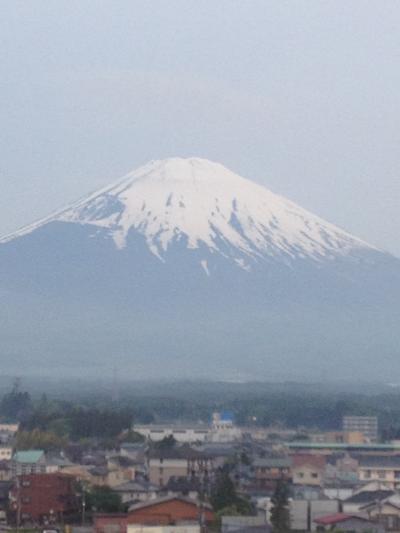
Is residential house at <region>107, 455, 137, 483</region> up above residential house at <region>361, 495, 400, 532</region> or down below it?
above

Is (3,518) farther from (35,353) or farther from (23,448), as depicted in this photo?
(35,353)

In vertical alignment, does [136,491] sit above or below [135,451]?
below

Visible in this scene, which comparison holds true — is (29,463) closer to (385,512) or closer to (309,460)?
(309,460)

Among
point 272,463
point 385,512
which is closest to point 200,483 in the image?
point 272,463

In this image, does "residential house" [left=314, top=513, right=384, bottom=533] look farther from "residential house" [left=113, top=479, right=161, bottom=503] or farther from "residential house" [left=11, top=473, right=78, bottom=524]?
"residential house" [left=113, top=479, right=161, bottom=503]

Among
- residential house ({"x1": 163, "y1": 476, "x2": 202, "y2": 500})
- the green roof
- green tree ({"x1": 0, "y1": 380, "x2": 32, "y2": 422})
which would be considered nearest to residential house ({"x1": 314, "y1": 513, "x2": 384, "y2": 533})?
residential house ({"x1": 163, "y1": 476, "x2": 202, "y2": 500})

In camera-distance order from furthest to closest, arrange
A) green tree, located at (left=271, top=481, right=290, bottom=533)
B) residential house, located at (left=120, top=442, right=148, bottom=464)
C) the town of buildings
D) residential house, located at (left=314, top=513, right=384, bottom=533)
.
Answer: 1. residential house, located at (left=120, top=442, right=148, bottom=464)
2. the town of buildings
3. residential house, located at (left=314, top=513, right=384, bottom=533)
4. green tree, located at (left=271, top=481, right=290, bottom=533)

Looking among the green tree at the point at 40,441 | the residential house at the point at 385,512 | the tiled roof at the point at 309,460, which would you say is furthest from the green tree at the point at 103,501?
the green tree at the point at 40,441
